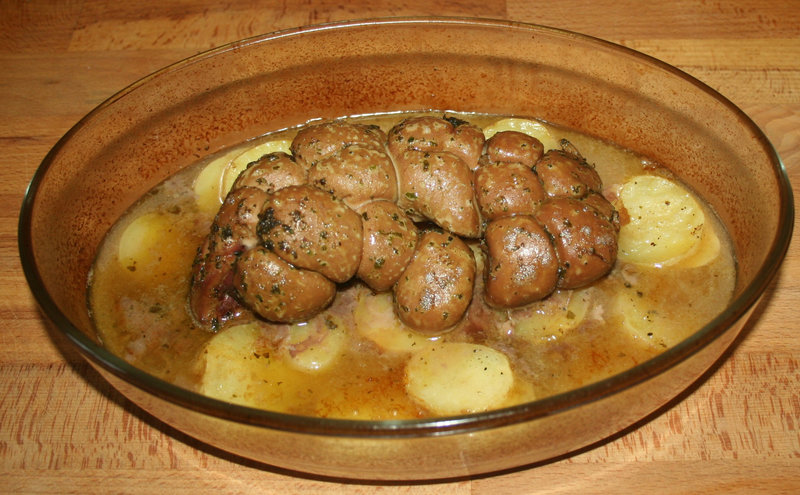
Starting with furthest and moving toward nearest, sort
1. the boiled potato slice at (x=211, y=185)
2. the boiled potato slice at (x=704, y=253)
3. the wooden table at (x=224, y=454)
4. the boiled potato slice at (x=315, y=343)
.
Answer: the boiled potato slice at (x=211, y=185) → the boiled potato slice at (x=704, y=253) → the boiled potato slice at (x=315, y=343) → the wooden table at (x=224, y=454)

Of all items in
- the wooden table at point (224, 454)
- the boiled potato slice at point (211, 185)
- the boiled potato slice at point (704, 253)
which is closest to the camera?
the wooden table at point (224, 454)

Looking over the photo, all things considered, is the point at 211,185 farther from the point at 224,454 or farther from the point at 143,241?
the point at 224,454

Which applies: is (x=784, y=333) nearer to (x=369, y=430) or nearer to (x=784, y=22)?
(x=369, y=430)

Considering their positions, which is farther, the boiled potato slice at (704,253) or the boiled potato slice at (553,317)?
the boiled potato slice at (704,253)

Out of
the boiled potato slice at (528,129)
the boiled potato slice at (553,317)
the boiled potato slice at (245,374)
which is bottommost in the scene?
the boiled potato slice at (245,374)

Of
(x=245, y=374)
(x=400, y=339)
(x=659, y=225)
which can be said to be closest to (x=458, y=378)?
(x=400, y=339)

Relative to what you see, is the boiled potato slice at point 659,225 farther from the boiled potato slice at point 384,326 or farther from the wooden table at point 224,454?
the boiled potato slice at point 384,326

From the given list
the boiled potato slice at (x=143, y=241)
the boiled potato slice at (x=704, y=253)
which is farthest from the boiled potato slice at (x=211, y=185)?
the boiled potato slice at (x=704, y=253)
